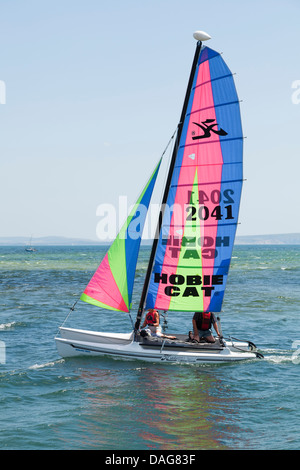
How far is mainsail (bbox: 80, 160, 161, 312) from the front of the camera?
18.9 m

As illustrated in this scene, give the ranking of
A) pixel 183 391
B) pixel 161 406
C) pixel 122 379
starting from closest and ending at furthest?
1. pixel 161 406
2. pixel 183 391
3. pixel 122 379

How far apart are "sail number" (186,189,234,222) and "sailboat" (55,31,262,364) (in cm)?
4

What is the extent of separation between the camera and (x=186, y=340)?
758 inches

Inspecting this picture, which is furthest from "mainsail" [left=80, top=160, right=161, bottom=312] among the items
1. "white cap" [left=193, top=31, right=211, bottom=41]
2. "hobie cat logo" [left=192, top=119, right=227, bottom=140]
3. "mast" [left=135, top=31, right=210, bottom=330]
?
"white cap" [left=193, top=31, right=211, bottom=41]

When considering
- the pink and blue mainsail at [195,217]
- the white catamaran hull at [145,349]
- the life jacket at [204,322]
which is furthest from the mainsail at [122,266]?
the life jacket at [204,322]

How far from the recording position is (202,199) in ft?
62.2

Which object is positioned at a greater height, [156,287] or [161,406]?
[156,287]

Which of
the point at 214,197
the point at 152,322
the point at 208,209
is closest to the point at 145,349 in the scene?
the point at 152,322

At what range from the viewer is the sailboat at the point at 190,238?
60.4 feet

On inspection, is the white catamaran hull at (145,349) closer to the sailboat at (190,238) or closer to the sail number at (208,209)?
the sailboat at (190,238)

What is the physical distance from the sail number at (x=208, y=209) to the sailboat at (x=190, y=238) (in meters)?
0.04

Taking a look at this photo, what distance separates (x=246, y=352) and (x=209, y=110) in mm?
8611
